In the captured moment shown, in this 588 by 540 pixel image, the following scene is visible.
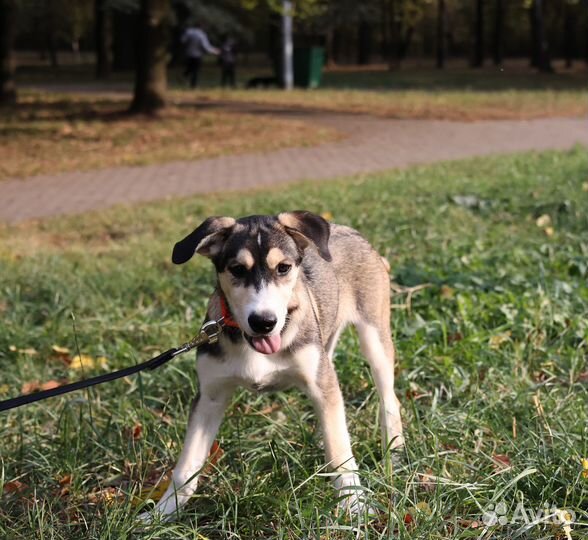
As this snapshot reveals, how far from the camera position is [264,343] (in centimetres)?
326

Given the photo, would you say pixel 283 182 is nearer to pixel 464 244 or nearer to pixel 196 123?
pixel 464 244

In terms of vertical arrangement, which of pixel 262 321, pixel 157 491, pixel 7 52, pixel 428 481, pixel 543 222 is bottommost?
pixel 157 491

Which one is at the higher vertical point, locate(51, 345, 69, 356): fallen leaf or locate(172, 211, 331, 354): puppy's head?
locate(172, 211, 331, 354): puppy's head

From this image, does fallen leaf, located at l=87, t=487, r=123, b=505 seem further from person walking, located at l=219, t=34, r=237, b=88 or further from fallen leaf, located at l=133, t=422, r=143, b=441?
person walking, located at l=219, t=34, r=237, b=88

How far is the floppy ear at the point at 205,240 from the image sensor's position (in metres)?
3.27

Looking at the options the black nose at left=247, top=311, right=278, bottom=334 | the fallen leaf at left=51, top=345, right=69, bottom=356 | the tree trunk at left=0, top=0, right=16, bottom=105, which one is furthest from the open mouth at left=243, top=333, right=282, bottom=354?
the tree trunk at left=0, top=0, right=16, bottom=105

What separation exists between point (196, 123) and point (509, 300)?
45.5ft

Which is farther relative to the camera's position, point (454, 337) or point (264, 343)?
point (454, 337)

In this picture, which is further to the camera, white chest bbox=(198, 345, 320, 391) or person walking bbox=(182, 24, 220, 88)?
person walking bbox=(182, 24, 220, 88)

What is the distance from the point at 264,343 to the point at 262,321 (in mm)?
168

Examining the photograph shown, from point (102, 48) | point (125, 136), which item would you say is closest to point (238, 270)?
point (125, 136)

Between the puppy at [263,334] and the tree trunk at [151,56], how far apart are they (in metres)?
16.7

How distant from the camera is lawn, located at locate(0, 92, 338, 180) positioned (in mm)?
14898

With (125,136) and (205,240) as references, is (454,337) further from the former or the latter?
(125,136)
